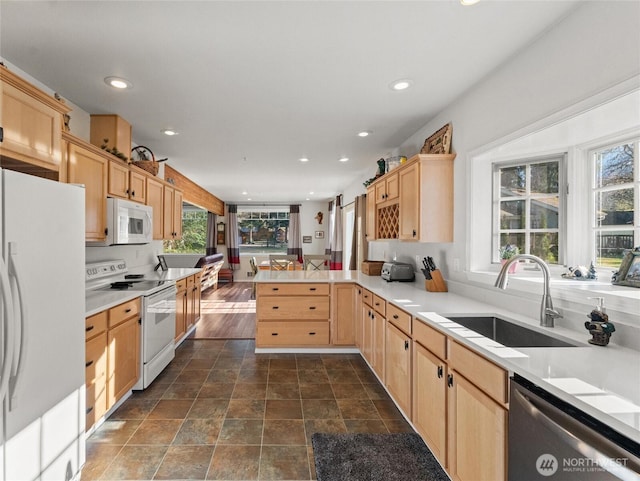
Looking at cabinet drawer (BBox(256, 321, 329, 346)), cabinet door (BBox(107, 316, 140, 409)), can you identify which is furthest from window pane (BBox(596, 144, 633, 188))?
cabinet door (BBox(107, 316, 140, 409))

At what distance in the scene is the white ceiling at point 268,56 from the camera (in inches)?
62.1

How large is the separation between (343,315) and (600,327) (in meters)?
2.59

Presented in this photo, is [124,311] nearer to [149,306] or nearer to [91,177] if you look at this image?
[149,306]

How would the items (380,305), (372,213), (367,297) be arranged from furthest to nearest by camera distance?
(372,213) < (367,297) < (380,305)

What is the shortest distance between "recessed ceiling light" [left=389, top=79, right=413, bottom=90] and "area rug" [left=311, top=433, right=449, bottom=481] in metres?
2.51

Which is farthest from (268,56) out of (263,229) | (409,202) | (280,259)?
(263,229)

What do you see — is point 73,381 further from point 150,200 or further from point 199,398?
point 150,200

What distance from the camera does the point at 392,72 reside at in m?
2.16

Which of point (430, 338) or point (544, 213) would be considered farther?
point (544, 213)

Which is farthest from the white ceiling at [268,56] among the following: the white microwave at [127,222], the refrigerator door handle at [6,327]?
the refrigerator door handle at [6,327]

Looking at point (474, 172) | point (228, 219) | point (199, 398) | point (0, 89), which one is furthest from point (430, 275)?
point (228, 219)

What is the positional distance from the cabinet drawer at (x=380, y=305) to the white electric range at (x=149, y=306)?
80.3 inches

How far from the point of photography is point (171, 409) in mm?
2482

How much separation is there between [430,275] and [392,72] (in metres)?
1.69
